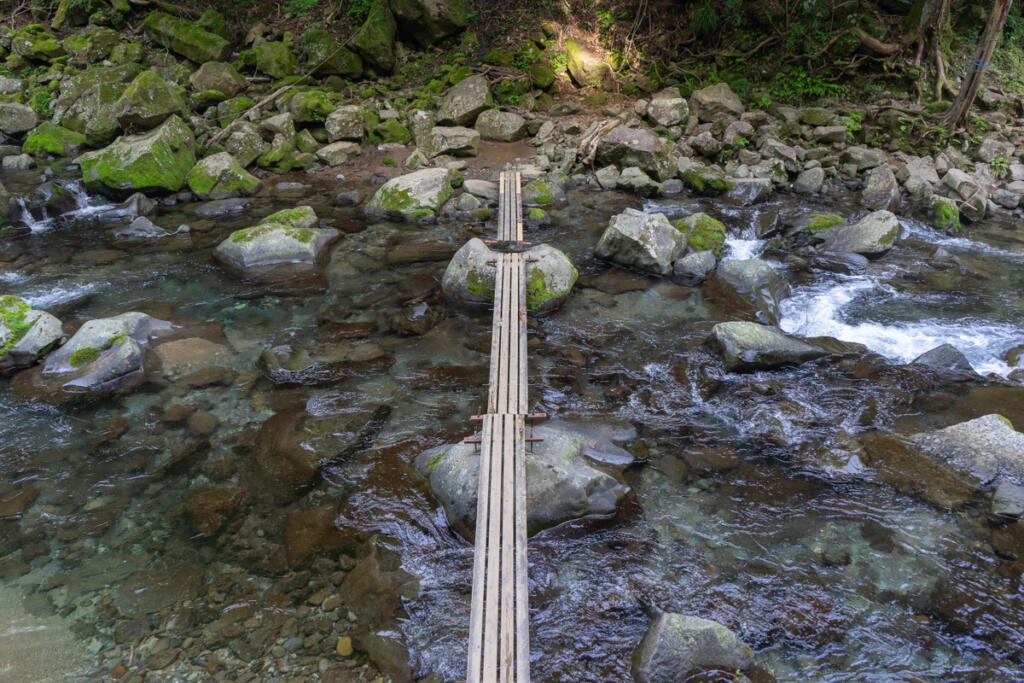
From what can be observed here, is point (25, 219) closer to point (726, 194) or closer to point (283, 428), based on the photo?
point (283, 428)

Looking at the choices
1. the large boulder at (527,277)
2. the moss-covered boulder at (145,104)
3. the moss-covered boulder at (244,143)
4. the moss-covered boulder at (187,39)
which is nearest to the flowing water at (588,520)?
the large boulder at (527,277)

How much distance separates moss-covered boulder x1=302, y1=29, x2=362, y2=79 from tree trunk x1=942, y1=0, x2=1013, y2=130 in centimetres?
1256

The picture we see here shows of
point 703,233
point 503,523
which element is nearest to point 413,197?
point 703,233

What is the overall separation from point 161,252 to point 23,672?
6.83m

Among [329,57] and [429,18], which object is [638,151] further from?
[329,57]

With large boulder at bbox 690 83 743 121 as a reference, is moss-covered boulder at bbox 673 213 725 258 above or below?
below

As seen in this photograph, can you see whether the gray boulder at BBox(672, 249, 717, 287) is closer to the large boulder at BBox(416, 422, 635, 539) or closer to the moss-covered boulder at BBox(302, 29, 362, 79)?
the large boulder at BBox(416, 422, 635, 539)

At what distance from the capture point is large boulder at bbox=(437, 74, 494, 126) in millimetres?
12797

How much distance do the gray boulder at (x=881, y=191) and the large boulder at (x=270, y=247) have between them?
29.7ft

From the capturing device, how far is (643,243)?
26.0 ft

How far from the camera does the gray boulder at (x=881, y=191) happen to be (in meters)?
10.2

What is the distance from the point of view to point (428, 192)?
1020cm

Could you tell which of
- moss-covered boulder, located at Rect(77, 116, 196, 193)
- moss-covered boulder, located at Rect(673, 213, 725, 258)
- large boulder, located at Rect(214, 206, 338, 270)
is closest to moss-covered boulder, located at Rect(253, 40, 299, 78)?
moss-covered boulder, located at Rect(77, 116, 196, 193)

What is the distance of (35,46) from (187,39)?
4097mm
